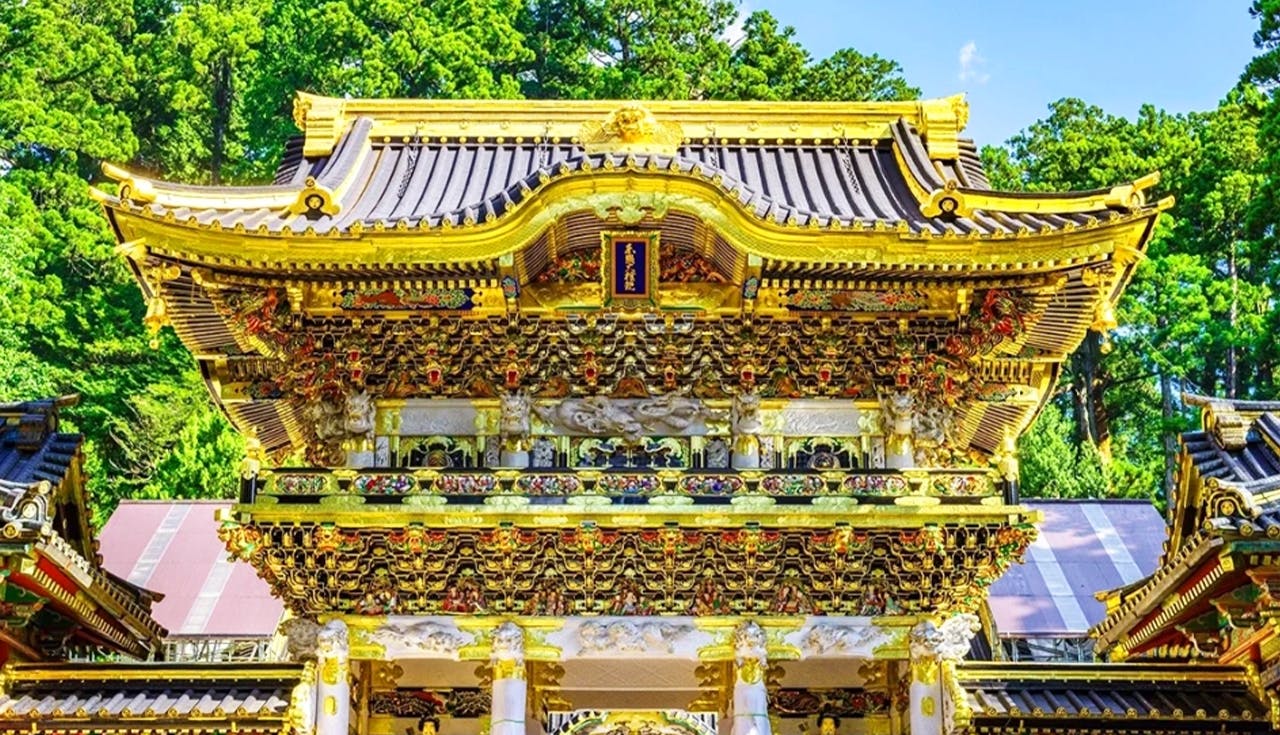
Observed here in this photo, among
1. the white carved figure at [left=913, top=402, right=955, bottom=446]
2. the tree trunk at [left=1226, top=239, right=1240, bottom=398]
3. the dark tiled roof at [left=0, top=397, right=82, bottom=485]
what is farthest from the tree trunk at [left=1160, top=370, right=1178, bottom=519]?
the dark tiled roof at [left=0, top=397, right=82, bottom=485]

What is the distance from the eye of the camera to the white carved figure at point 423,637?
475 inches

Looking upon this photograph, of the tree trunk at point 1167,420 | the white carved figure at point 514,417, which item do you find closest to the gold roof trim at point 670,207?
the white carved figure at point 514,417

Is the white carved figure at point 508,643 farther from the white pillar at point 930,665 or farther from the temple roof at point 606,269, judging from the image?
the white pillar at point 930,665

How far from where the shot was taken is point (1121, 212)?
11.7 metres

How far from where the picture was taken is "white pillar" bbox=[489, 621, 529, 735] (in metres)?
11.7

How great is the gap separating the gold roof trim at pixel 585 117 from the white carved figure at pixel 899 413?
3764 mm

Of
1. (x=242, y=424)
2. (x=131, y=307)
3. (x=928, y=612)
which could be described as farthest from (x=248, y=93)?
(x=928, y=612)

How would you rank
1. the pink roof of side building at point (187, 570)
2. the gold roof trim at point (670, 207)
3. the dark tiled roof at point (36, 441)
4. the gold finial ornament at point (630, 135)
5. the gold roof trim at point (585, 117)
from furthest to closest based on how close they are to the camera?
1. the pink roof of side building at point (187, 570)
2. the gold roof trim at point (585, 117)
3. the dark tiled roof at point (36, 441)
4. the gold finial ornament at point (630, 135)
5. the gold roof trim at point (670, 207)

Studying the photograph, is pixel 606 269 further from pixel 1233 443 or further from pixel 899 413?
pixel 1233 443

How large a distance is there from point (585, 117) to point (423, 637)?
6.13 meters

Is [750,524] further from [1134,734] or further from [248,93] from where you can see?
[248,93]

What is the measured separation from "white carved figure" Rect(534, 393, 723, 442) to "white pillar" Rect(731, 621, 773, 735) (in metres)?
1.93

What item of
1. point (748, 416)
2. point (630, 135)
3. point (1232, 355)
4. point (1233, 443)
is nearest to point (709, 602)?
point (748, 416)

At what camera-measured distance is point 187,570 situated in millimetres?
20406
